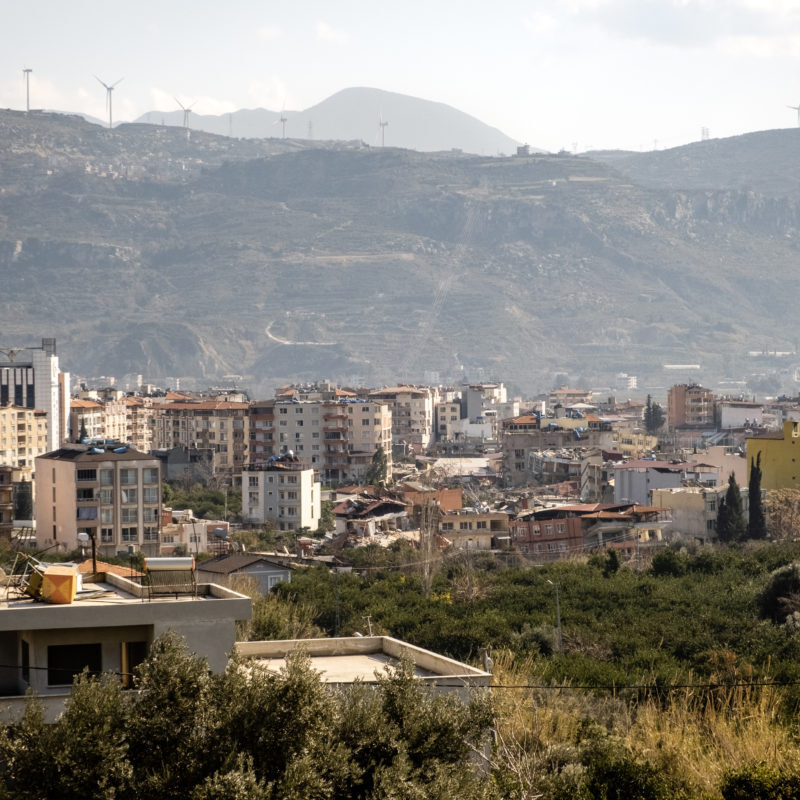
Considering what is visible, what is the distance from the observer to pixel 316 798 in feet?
39.0

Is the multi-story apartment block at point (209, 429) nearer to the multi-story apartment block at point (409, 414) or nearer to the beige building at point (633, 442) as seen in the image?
the multi-story apartment block at point (409, 414)

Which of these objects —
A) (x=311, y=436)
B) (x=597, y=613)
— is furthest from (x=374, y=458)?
(x=597, y=613)

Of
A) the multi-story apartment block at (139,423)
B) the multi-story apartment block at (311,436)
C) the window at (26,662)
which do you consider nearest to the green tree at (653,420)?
the multi-story apartment block at (311,436)

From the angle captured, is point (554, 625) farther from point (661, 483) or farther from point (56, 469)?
point (661, 483)

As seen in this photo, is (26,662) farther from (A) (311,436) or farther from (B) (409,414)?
(B) (409,414)

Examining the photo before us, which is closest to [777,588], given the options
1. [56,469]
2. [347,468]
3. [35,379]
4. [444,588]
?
[444,588]

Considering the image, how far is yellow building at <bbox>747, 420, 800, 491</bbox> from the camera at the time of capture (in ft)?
171

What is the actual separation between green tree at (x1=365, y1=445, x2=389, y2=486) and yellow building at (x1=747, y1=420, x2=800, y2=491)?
78.0 ft

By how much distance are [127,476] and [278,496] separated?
1272 cm

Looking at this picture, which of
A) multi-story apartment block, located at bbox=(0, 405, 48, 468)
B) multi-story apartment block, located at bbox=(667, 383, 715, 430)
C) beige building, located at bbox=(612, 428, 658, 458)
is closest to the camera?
multi-story apartment block, located at bbox=(0, 405, 48, 468)

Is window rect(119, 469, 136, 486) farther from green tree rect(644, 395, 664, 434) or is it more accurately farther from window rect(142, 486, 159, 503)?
green tree rect(644, 395, 664, 434)

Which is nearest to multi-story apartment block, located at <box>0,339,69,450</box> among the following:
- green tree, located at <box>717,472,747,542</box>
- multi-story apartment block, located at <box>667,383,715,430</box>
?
multi-story apartment block, located at <box>667,383,715,430</box>

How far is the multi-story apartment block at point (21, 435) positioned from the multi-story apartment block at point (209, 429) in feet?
23.1

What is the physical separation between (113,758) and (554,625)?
1770cm
